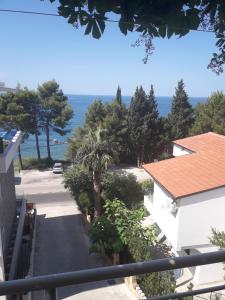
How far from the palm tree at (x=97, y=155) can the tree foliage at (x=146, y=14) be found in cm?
1507

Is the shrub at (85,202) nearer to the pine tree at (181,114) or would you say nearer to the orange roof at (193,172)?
the orange roof at (193,172)

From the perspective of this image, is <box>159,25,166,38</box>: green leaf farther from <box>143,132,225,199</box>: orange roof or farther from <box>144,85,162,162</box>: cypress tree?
<box>144,85,162,162</box>: cypress tree

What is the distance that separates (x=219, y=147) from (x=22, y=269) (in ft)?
37.8

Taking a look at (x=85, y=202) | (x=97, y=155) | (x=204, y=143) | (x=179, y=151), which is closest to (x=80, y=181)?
(x=85, y=202)

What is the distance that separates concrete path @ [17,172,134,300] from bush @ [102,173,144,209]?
7.45ft

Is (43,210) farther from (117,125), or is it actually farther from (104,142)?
(117,125)

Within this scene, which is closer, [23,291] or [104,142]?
[23,291]

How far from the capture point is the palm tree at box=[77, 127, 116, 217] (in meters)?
17.4

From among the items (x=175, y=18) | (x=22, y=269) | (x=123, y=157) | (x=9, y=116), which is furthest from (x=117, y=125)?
(x=175, y=18)

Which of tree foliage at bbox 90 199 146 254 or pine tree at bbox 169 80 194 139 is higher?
pine tree at bbox 169 80 194 139

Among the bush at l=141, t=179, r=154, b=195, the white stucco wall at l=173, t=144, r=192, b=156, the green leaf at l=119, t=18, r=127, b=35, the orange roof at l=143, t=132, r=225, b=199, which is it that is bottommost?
the bush at l=141, t=179, r=154, b=195

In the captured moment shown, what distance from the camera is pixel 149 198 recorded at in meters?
17.8

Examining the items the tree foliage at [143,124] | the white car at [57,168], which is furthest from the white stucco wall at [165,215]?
the tree foliage at [143,124]

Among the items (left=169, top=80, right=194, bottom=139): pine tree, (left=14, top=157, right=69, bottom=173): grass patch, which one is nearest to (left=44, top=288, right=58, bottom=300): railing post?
(left=14, top=157, right=69, bottom=173): grass patch
